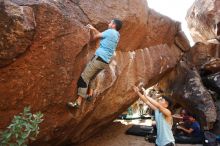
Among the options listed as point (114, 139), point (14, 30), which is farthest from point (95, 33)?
point (114, 139)

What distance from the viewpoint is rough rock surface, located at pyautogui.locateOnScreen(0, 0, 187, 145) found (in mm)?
5637

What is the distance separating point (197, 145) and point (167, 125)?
5719 mm

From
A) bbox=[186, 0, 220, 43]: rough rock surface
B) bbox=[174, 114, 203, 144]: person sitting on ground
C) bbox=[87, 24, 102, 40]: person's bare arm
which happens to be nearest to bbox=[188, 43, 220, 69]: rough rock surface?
bbox=[186, 0, 220, 43]: rough rock surface

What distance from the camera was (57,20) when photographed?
6.13 meters

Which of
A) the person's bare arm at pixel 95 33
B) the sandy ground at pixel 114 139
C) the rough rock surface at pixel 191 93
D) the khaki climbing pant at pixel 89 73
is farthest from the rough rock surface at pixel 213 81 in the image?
the person's bare arm at pixel 95 33

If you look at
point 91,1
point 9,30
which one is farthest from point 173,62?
point 9,30

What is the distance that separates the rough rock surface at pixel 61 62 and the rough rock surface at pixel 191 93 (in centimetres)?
453

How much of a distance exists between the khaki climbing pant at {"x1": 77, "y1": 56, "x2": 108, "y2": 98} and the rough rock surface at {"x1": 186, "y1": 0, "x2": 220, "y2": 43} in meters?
11.8

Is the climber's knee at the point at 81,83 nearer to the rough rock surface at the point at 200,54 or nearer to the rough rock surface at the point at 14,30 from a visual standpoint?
the rough rock surface at the point at 14,30

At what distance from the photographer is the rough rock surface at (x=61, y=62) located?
222 inches

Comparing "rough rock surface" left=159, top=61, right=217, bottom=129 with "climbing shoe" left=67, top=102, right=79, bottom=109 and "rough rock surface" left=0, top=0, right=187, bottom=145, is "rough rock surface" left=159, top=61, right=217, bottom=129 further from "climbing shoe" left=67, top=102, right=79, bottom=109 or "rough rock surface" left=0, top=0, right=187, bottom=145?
"climbing shoe" left=67, top=102, right=79, bottom=109

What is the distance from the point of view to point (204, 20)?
18250mm

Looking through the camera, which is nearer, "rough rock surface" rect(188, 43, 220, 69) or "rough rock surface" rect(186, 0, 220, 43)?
"rough rock surface" rect(188, 43, 220, 69)

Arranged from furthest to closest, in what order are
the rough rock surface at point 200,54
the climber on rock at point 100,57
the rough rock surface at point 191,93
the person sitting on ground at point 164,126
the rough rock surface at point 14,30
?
1. the rough rock surface at point 200,54
2. the rough rock surface at point 191,93
3. the climber on rock at point 100,57
4. the person sitting on ground at point 164,126
5. the rough rock surface at point 14,30
